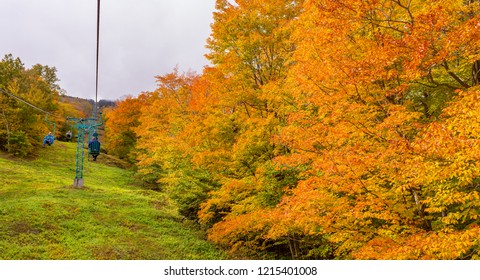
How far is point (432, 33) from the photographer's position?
700cm

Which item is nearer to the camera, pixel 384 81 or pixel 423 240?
pixel 423 240

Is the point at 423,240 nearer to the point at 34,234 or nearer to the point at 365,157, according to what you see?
the point at 365,157

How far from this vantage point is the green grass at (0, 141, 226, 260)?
1477cm

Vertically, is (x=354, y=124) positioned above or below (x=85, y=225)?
above

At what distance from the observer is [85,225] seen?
715 inches

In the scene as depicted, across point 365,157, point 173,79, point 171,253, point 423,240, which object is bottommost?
point 171,253

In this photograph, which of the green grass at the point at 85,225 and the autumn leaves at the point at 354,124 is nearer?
the autumn leaves at the point at 354,124

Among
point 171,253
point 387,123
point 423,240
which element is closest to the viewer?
point 423,240

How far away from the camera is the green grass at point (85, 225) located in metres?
14.8

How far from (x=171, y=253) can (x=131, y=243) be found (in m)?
2.08

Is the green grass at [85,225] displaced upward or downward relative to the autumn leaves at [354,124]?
downward

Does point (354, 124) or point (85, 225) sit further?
point (85, 225)

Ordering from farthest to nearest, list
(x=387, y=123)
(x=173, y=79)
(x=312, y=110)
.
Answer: (x=173, y=79) → (x=312, y=110) → (x=387, y=123)

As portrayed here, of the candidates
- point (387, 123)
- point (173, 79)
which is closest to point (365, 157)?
point (387, 123)
